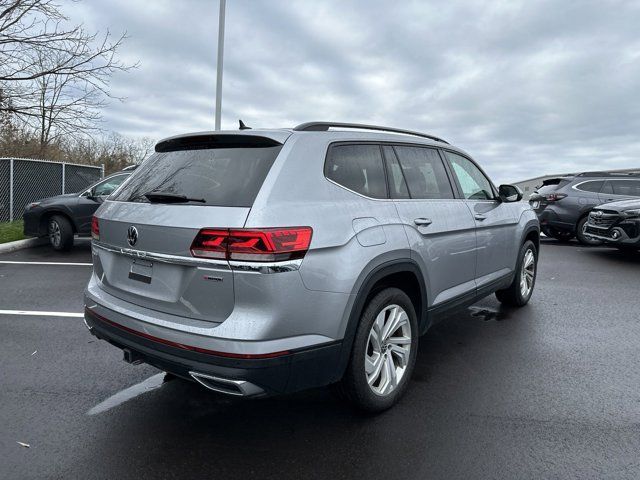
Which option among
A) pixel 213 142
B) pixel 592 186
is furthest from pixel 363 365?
pixel 592 186

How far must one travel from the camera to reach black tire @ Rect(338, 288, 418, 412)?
2.72 metres

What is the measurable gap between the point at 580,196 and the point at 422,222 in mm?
10144

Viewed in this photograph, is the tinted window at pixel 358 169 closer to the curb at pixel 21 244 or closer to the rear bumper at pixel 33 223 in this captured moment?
the rear bumper at pixel 33 223

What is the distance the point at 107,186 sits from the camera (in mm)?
9531

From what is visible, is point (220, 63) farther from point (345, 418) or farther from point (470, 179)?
point (345, 418)

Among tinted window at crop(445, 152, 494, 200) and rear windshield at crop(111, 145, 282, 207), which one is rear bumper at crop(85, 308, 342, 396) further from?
tinted window at crop(445, 152, 494, 200)

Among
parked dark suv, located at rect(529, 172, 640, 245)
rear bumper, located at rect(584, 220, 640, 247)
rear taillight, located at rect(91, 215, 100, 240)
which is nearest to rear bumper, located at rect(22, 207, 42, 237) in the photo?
rear taillight, located at rect(91, 215, 100, 240)

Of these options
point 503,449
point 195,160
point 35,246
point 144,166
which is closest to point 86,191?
point 35,246

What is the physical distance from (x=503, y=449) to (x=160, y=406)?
7.04 ft

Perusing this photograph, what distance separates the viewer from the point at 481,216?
4.18 m

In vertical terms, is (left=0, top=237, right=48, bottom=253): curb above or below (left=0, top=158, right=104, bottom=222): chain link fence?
below

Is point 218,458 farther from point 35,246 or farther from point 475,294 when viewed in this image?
point 35,246

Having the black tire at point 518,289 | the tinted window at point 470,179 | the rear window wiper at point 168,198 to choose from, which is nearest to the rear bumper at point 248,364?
the rear window wiper at point 168,198

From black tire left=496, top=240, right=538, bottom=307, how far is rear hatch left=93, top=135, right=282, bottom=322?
368cm
